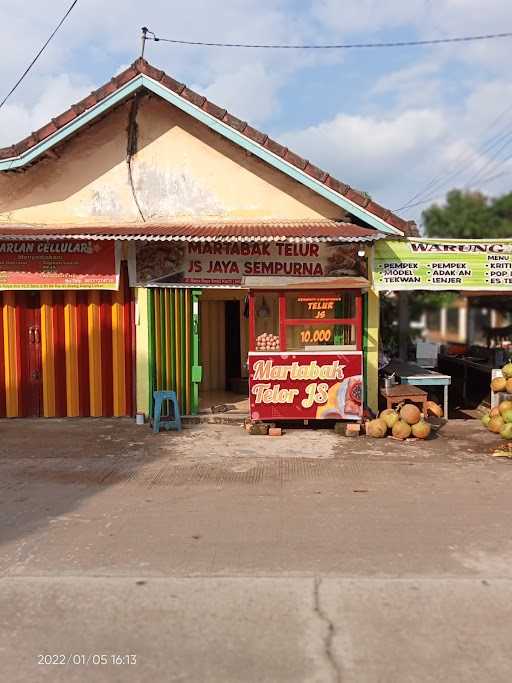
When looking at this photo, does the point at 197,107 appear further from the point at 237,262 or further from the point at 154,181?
the point at 237,262

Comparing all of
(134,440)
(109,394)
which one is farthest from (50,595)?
(109,394)

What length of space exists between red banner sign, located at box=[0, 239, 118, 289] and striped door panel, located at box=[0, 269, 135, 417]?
1.20 feet

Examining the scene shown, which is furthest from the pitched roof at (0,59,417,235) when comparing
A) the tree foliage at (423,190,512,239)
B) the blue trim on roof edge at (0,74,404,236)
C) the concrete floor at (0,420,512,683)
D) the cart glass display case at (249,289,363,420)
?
the tree foliage at (423,190,512,239)

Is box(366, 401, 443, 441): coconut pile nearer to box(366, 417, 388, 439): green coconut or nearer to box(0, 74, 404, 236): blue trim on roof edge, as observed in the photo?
box(366, 417, 388, 439): green coconut

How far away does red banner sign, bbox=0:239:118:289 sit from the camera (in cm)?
923

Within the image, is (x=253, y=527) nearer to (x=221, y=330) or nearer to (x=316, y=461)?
(x=316, y=461)

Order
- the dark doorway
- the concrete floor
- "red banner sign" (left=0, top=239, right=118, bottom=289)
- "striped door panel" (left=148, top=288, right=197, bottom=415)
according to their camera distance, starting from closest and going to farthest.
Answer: the concrete floor
"red banner sign" (left=0, top=239, right=118, bottom=289)
"striped door panel" (left=148, top=288, right=197, bottom=415)
the dark doorway

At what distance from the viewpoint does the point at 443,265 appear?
9266 millimetres

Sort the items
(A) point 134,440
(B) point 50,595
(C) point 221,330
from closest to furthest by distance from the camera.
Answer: (B) point 50,595 < (A) point 134,440 < (C) point 221,330

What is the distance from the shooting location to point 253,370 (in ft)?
28.1

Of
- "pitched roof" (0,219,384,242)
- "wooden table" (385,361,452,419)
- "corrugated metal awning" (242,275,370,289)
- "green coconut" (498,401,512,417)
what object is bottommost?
"green coconut" (498,401,512,417)

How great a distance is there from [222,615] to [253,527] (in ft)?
4.76

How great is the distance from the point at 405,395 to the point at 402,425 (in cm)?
76

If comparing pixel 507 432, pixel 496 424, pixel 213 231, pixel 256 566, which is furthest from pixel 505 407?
pixel 256 566
